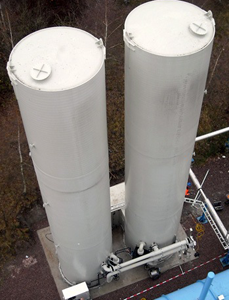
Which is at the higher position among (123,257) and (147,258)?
(147,258)

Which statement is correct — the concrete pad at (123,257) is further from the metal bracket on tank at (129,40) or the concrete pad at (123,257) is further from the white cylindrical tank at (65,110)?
the metal bracket on tank at (129,40)

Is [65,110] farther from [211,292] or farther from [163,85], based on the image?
[211,292]

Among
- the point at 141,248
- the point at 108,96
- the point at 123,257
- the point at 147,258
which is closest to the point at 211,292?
the point at 147,258

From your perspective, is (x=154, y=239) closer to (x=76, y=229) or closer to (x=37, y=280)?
(x=76, y=229)

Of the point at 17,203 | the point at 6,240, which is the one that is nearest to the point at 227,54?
the point at 17,203

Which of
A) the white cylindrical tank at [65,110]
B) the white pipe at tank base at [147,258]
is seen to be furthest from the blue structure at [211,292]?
the white cylindrical tank at [65,110]

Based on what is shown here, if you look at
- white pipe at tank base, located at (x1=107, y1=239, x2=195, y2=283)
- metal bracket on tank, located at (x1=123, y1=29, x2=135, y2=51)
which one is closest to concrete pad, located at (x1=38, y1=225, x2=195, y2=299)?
white pipe at tank base, located at (x1=107, y1=239, x2=195, y2=283)
